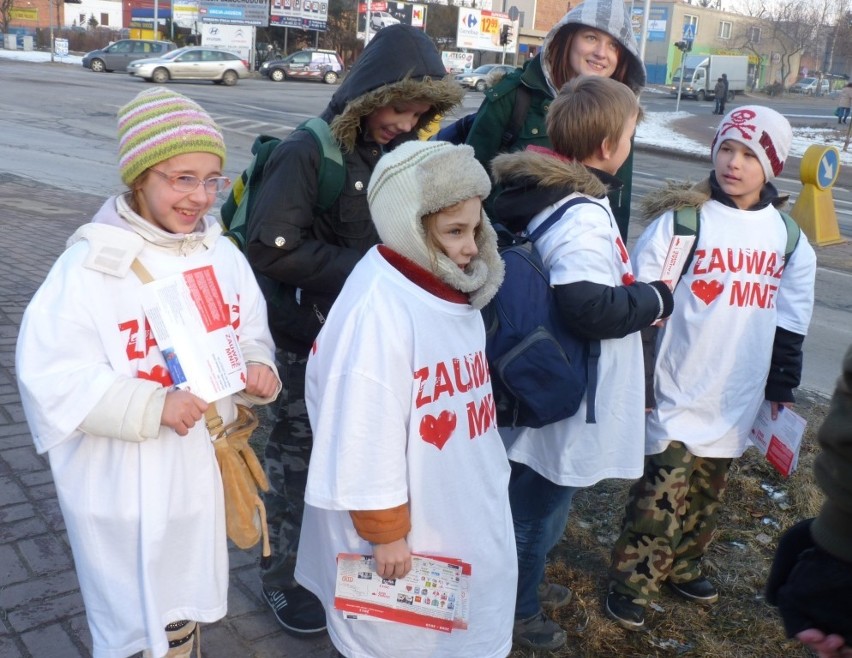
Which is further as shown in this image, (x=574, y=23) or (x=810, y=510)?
(x=810, y=510)

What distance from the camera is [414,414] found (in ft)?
6.72

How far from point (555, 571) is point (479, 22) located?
192ft

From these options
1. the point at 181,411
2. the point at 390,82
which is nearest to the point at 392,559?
the point at 181,411

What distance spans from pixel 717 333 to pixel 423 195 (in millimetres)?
1444

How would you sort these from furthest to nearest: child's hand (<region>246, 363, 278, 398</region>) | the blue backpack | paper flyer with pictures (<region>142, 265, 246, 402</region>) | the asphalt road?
1. the asphalt road
2. the blue backpack
3. child's hand (<region>246, 363, 278, 398</region>)
4. paper flyer with pictures (<region>142, 265, 246, 402</region>)

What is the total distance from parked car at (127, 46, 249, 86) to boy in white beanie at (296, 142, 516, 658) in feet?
107

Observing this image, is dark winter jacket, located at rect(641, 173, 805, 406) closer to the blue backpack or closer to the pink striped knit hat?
the blue backpack

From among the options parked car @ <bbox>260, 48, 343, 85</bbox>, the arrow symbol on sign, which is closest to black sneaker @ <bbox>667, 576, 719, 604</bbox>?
the arrow symbol on sign

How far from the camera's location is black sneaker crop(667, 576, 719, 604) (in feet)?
10.7

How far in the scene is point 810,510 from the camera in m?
3.95

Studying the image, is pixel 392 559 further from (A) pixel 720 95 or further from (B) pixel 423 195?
(A) pixel 720 95

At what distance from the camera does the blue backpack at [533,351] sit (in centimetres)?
247

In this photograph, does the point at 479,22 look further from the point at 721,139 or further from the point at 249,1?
the point at 721,139

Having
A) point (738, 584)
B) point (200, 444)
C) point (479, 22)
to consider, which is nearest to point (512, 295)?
point (200, 444)
